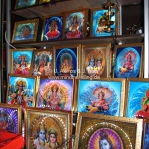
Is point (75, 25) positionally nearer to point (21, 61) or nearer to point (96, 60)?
point (96, 60)

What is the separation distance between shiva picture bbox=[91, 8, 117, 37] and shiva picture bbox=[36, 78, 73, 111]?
0.38 m

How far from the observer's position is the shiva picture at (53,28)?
131 centimetres

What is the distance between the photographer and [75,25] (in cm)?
125

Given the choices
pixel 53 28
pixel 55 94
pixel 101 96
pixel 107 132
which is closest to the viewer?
pixel 107 132

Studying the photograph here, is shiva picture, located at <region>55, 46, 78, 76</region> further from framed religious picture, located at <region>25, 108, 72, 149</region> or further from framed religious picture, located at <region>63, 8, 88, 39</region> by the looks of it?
framed religious picture, located at <region>25, 108, 72, 149</region>

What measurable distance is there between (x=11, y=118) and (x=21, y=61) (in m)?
0.44

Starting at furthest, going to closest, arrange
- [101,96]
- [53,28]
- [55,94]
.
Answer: [53,28], [55,94], [101,96]

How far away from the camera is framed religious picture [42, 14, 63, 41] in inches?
51.8

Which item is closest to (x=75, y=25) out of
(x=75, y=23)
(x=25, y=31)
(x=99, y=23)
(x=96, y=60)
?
(x=75, y=23)

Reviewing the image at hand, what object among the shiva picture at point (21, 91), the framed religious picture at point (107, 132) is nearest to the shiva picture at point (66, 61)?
the shiva picture at point (21, 91)

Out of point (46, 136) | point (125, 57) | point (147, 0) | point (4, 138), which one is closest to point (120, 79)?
point (125, 57)

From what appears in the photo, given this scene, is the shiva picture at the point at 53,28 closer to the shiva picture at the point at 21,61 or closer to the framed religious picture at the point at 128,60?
the shiva picture at the point at 21,61

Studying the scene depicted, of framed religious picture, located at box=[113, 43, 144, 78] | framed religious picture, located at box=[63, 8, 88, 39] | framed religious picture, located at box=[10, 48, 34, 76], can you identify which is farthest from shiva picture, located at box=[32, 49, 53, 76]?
framed religious picture, located at box=[113, 43, 144, 78]

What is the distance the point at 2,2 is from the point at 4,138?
3.28ft
